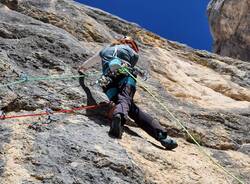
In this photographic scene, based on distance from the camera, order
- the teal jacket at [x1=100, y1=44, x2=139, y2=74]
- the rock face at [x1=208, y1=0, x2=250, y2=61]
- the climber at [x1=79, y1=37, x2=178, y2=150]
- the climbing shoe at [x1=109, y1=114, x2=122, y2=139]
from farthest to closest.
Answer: the rock face at [x1=208, y1=0, x2=250, y2=61]
the teal jacket at [x1=100, y1=44, x2=139, y2=74]
the climber at [x1=79, y1=37, x2=178, y2=150]
the climbing shoe at [x1=109, y1=114, x2=122, y2=139]

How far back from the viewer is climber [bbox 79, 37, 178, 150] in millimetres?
7072

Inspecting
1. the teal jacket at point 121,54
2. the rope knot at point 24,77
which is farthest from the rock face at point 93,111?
the teal jacket at point 121,54

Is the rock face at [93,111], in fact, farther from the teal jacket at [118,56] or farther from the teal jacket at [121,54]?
the teal jacket at [121,54]

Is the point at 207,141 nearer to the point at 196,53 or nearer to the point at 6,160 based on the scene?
the point at 6,160

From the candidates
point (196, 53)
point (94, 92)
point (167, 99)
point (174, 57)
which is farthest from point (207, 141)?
point (196, 53)

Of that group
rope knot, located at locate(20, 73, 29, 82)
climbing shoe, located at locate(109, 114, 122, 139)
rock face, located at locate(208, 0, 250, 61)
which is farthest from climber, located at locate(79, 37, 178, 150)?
rock face, located at locate(208, 0, 250, 61)

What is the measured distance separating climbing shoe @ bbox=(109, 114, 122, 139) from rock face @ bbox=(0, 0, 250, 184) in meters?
0.10

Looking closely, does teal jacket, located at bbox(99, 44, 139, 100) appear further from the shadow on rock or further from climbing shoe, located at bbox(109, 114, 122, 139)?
climbing shoe, located at bbox(109, 114, 122, 139)

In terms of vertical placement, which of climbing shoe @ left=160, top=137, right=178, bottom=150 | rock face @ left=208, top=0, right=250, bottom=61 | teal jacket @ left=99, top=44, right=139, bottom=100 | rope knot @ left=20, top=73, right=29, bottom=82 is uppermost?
rock face @ left=208, top=0, right=250, bottom=61

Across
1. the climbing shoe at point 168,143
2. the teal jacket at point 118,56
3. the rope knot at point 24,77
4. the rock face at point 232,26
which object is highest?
the rock face at point 232,26

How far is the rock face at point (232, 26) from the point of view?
102ft

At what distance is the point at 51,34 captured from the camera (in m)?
9.72

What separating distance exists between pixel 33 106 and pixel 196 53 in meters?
8.35

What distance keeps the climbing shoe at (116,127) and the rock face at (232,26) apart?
2541 cm
